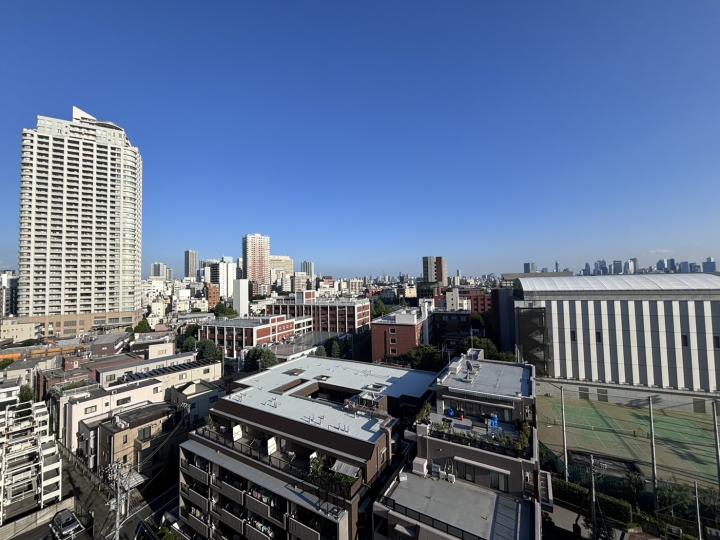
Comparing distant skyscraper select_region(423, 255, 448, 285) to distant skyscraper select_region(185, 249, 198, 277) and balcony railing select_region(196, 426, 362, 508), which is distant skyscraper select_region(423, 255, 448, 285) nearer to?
balcony railing select_region(196, 426, 362, 508)

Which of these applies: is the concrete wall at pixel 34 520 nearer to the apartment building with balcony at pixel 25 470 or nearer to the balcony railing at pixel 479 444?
the apartment building with balcony at pixel 25 470

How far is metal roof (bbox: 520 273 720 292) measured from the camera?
23.8 m

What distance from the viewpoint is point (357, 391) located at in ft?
49.8

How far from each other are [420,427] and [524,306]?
21600mm

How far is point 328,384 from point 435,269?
111m

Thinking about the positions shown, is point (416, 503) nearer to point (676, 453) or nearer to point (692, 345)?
point (676, 453)

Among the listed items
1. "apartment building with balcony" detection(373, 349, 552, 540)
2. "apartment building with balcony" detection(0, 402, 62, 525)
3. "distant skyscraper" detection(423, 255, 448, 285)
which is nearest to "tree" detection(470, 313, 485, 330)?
"apartment building with balcony" detection(373, 349, 552, 540)

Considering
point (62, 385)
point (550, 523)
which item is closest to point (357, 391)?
point (550, 523)

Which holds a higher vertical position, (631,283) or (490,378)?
(631,283)

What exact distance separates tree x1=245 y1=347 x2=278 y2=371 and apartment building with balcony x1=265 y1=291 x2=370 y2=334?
19.3 meters

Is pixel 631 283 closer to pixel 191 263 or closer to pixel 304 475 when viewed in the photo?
pixel 304 475

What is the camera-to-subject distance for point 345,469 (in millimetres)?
9781

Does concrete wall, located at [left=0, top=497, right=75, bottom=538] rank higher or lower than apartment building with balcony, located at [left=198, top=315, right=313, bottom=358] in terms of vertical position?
lower

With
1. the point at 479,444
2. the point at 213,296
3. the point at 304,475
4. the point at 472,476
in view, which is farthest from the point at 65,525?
the point at 213,296
